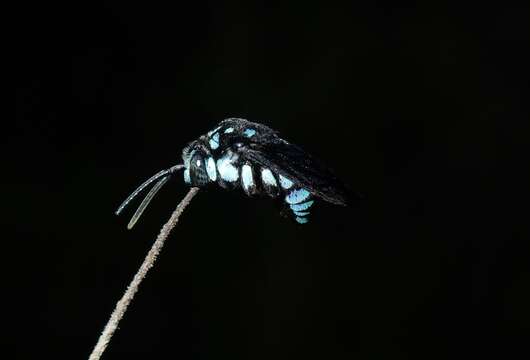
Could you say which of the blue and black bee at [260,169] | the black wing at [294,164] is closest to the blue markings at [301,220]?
the blue and black bee at [260,169]

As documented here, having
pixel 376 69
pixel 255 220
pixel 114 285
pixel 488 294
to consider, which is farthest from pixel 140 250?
pixel 488 294

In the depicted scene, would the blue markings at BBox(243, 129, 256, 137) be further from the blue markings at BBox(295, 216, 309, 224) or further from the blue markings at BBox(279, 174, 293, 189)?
the blue markings at BBox(295, 216, 309, 224)

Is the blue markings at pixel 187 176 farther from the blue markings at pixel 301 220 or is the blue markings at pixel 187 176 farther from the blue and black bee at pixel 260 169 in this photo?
the blue markings at pixel 301 220

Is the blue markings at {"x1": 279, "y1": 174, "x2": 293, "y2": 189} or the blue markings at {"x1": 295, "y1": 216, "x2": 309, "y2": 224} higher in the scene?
the blue markings at {"x1": 279, "y1": 174, "x2": 293, "y2": 189}

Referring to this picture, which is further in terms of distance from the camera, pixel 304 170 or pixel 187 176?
pixel 187 176

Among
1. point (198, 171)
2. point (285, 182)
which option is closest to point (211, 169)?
point (198, 171)

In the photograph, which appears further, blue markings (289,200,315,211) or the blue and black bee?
blue markings (289,200,315,211)

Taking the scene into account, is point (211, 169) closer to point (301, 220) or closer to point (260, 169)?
point (260, 169)

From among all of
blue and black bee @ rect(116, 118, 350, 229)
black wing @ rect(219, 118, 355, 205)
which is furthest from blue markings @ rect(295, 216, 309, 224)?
black wing @ rect(219, 118, 355, 205)
